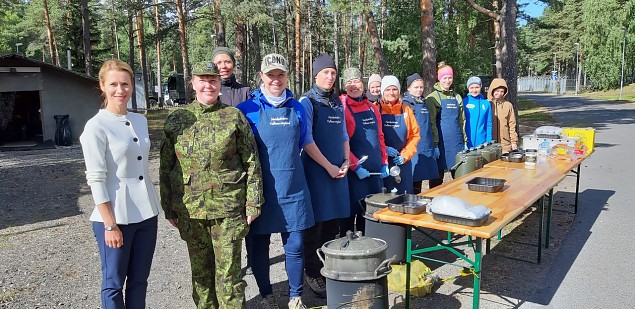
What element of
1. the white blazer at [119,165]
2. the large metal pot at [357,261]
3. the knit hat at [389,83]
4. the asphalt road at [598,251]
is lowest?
the asphalt road at [598,251]

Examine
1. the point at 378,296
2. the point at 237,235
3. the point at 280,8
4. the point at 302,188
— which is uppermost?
the point at 280,8

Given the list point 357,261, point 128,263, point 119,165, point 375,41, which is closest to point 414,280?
point 357,261

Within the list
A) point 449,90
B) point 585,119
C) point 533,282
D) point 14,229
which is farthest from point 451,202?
point 585,119

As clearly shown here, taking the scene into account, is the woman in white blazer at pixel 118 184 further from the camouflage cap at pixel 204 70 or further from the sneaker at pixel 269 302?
the sneaker at pixel 269 302

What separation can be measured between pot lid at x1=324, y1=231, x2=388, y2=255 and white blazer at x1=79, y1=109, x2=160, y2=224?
1091 millimetres

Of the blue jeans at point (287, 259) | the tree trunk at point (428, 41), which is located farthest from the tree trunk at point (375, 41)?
the blue jeans at point (287, 259)

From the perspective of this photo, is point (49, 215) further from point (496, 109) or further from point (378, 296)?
point (496, 109)

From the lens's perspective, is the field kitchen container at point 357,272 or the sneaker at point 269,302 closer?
the field kitchen container at point 357,272

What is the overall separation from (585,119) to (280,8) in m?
17.1

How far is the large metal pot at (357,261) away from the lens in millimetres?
2930

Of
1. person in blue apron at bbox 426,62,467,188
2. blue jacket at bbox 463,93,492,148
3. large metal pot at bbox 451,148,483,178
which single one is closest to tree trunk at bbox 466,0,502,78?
blue jacket at bbox 463,93,492,148

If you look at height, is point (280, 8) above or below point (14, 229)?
above

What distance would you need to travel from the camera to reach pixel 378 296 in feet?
9.88

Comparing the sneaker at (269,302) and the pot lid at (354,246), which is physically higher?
the pot lid at (354,246)
